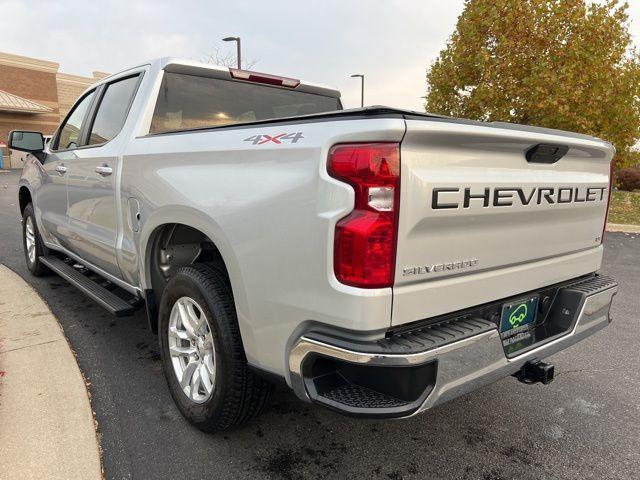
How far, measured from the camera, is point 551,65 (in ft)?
39.7

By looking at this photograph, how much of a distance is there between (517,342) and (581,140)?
1097 mm

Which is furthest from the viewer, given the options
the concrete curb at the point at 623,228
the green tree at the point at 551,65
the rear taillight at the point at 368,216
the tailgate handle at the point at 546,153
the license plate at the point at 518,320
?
the green tree at the point at 551,65

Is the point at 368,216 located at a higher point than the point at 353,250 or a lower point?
higher

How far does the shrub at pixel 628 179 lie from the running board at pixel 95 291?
22.7 metres

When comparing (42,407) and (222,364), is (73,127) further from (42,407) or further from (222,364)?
(222,364)

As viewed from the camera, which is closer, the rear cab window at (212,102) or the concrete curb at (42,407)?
the concrete curb at (42,407)

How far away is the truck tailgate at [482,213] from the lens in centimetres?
174

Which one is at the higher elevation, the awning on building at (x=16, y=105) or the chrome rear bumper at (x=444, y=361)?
the awning on building at (x=16, y=105)

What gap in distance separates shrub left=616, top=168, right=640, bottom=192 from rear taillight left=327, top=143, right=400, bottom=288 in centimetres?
2310

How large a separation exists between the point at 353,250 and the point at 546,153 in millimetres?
1169

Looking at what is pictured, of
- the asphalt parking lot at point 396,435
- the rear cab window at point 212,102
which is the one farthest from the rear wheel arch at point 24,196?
the rear cab window at point 212,102

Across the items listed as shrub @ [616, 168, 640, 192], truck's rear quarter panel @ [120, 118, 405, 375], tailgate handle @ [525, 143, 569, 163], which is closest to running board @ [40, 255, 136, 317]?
truck's rear quarter panel @ [120, 118, 405, 375]

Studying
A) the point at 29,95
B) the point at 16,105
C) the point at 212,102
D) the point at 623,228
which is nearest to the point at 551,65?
the point at 623,228

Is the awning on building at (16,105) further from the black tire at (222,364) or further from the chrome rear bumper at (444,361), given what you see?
the chrome rear bumper at (444,361)
